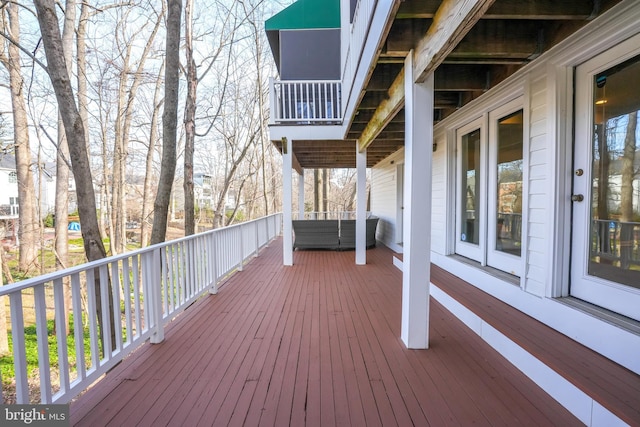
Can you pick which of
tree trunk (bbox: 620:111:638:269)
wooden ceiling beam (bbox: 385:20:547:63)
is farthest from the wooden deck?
wooden ceiling beam (bbox: 385:20:547:63)

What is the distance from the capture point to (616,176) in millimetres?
1869

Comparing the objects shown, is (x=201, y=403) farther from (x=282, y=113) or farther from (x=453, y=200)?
(x=282, y=113)

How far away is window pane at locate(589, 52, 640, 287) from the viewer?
5.80ft

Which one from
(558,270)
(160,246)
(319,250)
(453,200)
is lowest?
(319,250)

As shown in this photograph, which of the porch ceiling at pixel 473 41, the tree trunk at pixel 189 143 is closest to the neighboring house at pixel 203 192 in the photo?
the tree trunk at pixel 189 143

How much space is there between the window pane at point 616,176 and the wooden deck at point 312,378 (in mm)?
922

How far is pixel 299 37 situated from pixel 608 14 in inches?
272

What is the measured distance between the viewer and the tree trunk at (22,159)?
7.30 metres

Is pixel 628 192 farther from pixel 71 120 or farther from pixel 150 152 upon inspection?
pixel 150 152

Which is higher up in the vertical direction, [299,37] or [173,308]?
[299,37]

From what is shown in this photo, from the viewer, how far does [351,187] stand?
20.8 meters

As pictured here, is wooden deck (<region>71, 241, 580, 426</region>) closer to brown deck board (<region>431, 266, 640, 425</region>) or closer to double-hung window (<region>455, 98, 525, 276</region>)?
brown deck board (<region>431, 266, 640, 425</region>)

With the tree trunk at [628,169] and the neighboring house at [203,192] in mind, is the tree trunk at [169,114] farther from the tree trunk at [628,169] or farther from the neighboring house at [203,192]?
the neighboring house at [203,192]

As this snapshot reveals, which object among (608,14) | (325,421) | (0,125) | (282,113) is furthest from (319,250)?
(0,125)
